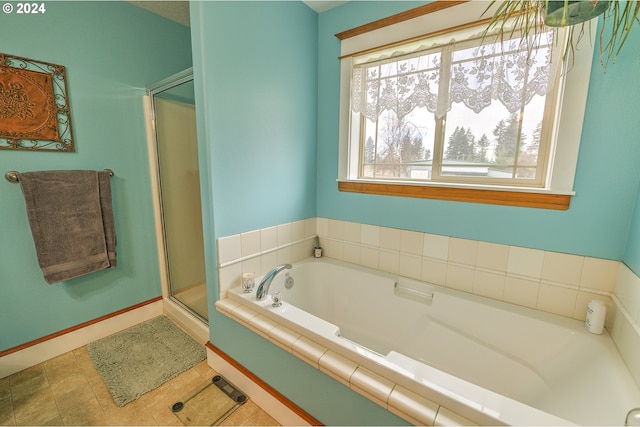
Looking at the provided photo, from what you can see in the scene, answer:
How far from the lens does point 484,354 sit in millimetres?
1357

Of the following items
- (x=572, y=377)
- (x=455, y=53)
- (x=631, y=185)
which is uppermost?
(x=455, y=53)

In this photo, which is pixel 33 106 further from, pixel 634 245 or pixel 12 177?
pixel 634 245

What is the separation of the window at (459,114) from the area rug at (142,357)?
163 centimetres

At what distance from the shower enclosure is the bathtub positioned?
0.63m

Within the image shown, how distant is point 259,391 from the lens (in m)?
1.36

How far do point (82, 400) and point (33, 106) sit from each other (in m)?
1.69

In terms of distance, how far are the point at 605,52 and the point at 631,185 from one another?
573mm

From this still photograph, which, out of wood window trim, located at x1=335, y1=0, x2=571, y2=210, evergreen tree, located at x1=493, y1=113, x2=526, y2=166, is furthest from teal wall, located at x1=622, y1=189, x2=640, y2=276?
evergreen tree, located at x1=493, y1=113, x2=526, y2=166

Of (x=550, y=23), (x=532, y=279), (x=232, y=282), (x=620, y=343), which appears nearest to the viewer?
(x=550, y=23)

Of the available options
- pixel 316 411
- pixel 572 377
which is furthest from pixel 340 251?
pixel 572 377

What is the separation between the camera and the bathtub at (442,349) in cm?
84

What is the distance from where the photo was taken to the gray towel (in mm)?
1512

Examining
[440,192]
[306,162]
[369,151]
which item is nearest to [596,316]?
[440,192]

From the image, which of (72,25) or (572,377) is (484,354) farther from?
(72,25)
